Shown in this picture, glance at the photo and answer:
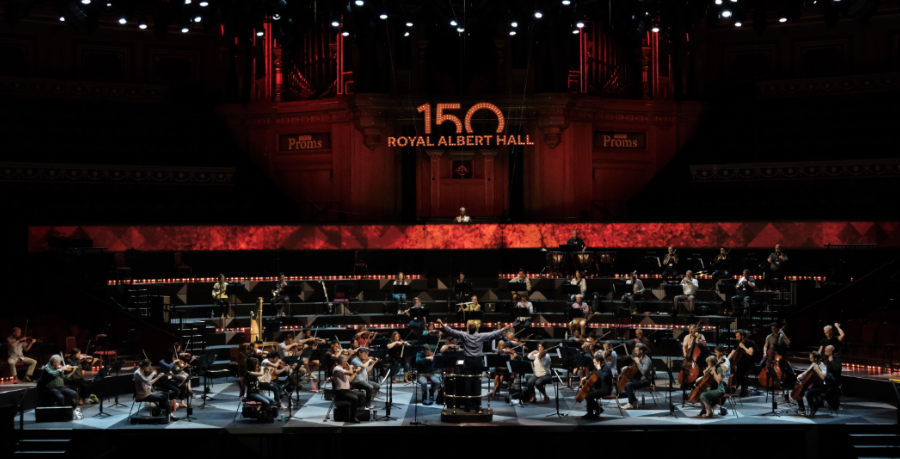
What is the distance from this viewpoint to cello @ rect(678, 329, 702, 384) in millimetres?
17422

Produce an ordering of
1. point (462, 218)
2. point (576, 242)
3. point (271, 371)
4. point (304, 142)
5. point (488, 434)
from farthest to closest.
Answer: point (304, 142) → point (462, 218) → point (576, 242) → point (271, 371) → point (488, 434)

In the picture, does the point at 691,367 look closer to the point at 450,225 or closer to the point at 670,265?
the point at 670,265

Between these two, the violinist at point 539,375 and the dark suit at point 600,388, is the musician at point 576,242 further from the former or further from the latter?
the dark suit at point 600,388

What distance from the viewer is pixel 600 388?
16.3 meters

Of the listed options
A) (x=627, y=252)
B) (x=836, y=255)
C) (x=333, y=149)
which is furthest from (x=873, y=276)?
(x=333, y=149)

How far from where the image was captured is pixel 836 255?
78.1 ft

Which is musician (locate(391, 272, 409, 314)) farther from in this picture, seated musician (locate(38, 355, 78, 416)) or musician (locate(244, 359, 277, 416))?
seated musician (locate(38, 355, 78, 416))

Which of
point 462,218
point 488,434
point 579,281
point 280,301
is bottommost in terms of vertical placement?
point 488,434

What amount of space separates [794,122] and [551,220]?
7.64 meters

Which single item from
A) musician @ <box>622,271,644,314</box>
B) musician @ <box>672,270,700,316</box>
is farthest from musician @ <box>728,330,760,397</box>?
musician @ <box>622,271,644,314</box>

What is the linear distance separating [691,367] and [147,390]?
952cm

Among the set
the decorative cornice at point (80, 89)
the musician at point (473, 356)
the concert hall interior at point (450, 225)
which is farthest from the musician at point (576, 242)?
the decorative cornice at point (80, 89)

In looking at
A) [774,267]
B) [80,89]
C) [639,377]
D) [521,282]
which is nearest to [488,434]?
[639,377]

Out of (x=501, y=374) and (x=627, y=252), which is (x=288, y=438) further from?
(x=627, y=252)
